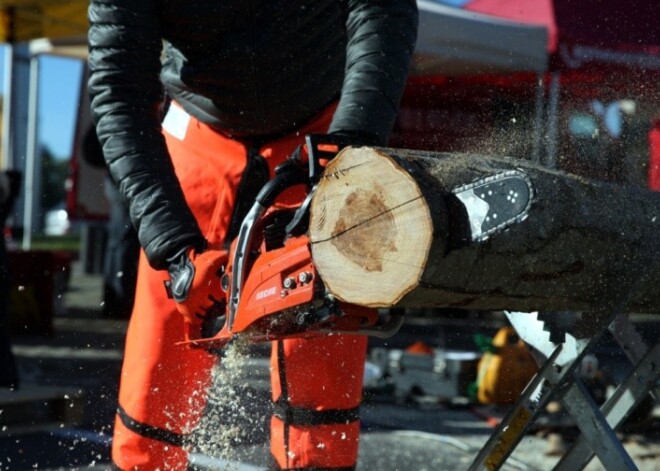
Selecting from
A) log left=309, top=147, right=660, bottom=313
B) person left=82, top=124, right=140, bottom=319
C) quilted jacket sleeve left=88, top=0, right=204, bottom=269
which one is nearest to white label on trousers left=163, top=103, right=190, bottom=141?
quilted jacket sleeve left=88, top=0, right=204, bottom=269

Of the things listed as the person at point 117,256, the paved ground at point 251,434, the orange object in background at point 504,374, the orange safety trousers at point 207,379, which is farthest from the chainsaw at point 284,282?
the person at point 117,256

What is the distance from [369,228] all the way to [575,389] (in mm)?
511

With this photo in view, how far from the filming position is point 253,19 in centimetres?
226

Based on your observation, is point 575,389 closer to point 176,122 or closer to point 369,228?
point 369,228

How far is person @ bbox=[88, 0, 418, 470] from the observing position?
2115 mm

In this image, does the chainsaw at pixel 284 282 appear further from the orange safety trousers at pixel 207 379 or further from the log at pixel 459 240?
the orange safety trousers at pixel 207 379

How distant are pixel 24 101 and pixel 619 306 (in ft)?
24.0

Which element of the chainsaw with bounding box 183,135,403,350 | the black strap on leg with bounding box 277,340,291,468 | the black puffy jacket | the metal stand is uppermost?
the black puffy jacket

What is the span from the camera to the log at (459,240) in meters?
1.62

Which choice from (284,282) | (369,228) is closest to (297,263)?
(284,282)

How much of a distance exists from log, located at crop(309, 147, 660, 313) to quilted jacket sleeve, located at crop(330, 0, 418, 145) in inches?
12.7

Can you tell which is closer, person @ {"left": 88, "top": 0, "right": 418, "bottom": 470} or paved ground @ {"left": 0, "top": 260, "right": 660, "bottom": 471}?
person @ {"left": 88, "top": 0, "right": 418, "bottom": 470}

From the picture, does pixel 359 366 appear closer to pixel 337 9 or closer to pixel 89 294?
pixel 337 9

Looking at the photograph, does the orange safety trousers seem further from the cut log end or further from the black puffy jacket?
the cut log end
